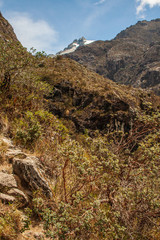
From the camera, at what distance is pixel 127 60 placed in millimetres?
109562

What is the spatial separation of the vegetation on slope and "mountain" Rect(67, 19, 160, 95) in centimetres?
7944

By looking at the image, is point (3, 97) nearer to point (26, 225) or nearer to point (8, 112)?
point (8, 112)

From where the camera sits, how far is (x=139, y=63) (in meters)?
102

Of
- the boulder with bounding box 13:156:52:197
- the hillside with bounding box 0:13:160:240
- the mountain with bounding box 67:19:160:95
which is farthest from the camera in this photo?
the mountain with bounding box 67:19:160:95

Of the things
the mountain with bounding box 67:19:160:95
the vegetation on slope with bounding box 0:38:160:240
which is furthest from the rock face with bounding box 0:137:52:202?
the mountain with bounding box 67:19:160:95

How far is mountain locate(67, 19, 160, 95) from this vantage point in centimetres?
8891

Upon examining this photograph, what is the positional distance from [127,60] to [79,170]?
122 meters

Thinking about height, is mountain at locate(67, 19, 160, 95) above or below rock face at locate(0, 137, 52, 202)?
above

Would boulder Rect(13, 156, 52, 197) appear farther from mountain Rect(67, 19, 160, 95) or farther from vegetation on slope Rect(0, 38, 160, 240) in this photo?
mountain Rect(67, 19, 160, 95)

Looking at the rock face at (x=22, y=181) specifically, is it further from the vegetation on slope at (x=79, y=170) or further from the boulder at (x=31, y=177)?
the vegetation on slope at (x=79, y=170)

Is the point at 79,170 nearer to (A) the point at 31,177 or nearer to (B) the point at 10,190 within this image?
(A) the point at 31,177

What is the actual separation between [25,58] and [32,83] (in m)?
0.89

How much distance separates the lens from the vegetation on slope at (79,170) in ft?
6.79

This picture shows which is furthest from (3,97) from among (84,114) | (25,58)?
(84,114)
